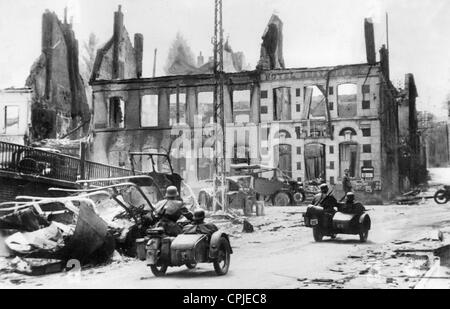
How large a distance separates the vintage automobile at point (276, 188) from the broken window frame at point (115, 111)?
10.1 meters

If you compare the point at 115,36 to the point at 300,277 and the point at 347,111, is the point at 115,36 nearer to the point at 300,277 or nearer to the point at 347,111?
the point at 347,111

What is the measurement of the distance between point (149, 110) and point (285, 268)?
21.5m

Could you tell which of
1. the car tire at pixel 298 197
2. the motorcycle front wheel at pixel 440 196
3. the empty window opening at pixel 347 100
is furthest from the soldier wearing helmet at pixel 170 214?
the empty window opening at pixel 347 100

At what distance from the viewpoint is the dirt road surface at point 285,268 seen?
7.40 meters

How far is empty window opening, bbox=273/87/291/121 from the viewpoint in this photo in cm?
2511

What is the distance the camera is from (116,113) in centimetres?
2995

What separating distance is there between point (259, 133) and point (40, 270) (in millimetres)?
16469

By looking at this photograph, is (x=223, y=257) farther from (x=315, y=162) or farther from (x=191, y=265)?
(x=315, y=162)

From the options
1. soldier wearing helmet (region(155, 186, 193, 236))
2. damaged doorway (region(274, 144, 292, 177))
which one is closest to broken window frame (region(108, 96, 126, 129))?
damaged doorway (region(274, 144, 292, 177))

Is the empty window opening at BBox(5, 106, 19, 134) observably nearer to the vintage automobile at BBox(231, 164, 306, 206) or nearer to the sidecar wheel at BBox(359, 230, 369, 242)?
the vintage automobile at BBox(231, 164, 306, 206)

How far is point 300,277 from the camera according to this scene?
772cm

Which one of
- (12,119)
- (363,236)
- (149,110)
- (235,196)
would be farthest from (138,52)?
(363,236)

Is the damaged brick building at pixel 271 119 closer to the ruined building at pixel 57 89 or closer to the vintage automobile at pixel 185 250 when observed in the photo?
the ruined building at pixel 57 89

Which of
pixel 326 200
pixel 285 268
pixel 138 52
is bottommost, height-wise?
pixel 285 268
